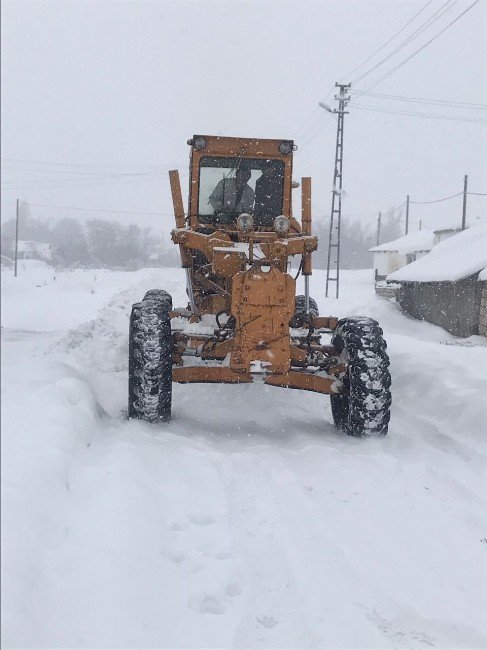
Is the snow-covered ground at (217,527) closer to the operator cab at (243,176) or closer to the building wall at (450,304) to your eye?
the operator cab at (243,176)

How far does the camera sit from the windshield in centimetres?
702

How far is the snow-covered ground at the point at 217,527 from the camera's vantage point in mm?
2078

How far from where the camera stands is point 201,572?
2910mm

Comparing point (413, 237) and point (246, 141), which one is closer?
point (246, 141)

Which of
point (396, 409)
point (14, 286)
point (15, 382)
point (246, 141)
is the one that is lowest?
point (396, 409)

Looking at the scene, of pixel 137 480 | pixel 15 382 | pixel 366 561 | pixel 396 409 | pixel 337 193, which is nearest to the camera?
pixel 15 382

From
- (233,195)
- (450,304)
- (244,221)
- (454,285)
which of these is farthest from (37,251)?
(450,304)

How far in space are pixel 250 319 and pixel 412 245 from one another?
135 ft

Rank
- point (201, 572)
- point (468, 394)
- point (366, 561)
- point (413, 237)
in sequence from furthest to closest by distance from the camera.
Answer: point (413, 237) → point (468, 394) → point (366, 561) → point (201, 572)

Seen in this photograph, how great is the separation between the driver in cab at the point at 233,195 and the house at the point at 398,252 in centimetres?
3742

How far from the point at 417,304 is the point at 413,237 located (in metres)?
25.6

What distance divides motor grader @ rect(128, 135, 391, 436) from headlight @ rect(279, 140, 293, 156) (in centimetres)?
2

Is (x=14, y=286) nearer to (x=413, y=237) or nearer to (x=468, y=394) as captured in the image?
(x=468, y=394)

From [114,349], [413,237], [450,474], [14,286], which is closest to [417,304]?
[114,349]
